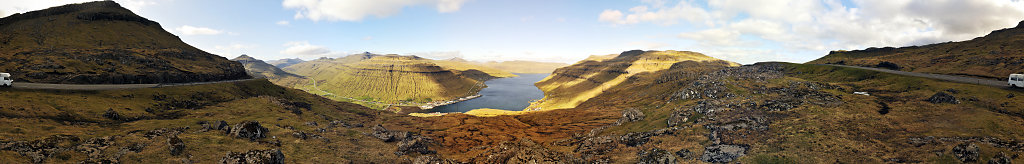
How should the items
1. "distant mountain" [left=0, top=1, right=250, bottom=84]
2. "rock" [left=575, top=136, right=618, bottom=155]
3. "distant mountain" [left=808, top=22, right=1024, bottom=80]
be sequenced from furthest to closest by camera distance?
"distant mountain" [left=808, top=22, right=1024, bottom=80] < "distant mountain" [left=0, top=1, right=250, bottom=84] < "rock" [left=575, top=136, right=618, bottom=155]

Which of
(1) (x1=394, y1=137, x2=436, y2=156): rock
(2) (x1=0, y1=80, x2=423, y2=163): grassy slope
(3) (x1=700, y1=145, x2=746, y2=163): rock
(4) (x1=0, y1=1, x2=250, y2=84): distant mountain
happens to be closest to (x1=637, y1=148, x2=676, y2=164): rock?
(3) (x1=700, y1=145, x2=746, y2=163): rock

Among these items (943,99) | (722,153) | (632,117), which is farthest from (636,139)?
(943,99)

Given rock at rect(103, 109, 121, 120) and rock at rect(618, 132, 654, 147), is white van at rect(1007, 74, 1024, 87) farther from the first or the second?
rock at rect(103, 109, 121, 120)

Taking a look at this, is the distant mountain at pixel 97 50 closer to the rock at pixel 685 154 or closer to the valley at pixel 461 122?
the valley at pixel 461 122

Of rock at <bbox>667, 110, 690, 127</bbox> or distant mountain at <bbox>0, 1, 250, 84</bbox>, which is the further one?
distant mountain at <bbox>0, 1, 250, 84</bbox>

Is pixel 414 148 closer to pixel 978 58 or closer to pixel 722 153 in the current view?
pixel 722 153

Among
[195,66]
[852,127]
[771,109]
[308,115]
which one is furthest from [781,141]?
[195,66]

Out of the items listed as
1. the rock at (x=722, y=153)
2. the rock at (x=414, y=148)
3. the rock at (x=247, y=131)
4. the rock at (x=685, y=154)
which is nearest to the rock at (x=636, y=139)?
the rock at (x=685, y=154)
